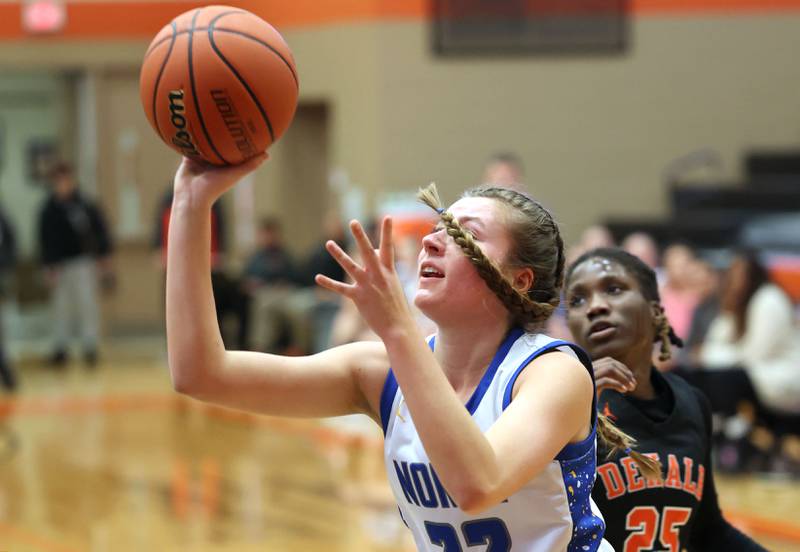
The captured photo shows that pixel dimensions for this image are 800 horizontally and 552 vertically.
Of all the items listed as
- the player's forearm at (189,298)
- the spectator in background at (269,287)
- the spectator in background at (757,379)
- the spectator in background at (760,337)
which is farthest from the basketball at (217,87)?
the spectator in background at (269,287)

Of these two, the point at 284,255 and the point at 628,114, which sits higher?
the point at 628,114

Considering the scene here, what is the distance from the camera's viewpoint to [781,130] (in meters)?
12.3

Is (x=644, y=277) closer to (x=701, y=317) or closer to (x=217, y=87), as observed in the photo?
(x=217, y=87)

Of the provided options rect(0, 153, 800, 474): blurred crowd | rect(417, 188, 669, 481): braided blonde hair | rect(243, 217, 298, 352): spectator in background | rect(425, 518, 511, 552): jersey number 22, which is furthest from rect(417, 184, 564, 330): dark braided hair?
rect(243, 217, 298, 352): spectator in background

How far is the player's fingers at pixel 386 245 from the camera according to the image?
6.23ft

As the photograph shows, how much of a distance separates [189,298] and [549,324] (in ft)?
15.9

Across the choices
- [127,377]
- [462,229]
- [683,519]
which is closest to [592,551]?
[683,519]

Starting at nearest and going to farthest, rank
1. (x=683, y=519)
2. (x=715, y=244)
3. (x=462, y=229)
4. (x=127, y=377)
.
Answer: (x=462, y=229), (x=683, y=519), (x=715, y=244), (x=127, y=377)

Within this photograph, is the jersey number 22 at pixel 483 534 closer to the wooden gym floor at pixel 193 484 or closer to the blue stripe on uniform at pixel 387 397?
the blue stripe on uniform at pixel 387 397

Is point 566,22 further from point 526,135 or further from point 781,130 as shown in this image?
point 781,130

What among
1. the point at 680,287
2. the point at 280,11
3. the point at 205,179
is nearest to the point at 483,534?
the point at 205,179

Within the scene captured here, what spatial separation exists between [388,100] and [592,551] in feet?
32.5

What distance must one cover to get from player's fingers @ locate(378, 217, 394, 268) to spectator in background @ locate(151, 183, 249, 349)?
9.42 meters

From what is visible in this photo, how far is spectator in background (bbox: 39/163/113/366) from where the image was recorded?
12.1 metres
